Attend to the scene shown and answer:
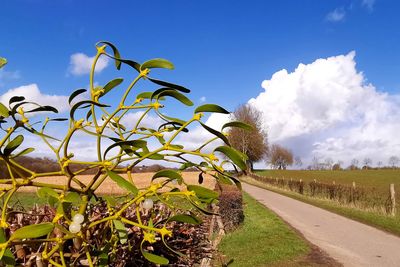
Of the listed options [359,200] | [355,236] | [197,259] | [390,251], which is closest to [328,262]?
[390,251]

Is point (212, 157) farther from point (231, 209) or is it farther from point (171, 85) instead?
point (231, 209)

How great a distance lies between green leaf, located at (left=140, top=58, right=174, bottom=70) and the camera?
38.2 inches

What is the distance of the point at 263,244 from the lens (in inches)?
398

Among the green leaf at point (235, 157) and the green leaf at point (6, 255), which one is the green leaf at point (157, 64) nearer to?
the green leaf at point (235, 157)

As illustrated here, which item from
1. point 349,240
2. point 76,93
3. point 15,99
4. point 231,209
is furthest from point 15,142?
point 231,209

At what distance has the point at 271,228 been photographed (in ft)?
40.1

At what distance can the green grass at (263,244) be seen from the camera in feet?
28.4

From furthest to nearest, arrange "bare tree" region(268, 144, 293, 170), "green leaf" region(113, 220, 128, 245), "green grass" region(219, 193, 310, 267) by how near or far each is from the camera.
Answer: "bare tree" region(268, 144, 293, 170) < "green grass" region(219, 193, 310, 267) < "green leaf" region(113, 220, 128, 245)

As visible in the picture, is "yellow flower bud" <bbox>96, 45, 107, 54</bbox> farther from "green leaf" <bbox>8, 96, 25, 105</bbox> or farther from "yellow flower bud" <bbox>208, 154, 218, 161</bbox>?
"yellow flower bud" <bbox>208, 154, 218, 161</bbox>

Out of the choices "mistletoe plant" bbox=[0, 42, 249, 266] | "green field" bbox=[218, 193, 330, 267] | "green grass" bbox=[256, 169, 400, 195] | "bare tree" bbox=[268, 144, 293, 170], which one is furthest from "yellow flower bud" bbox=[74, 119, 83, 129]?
"bare tree" bbox=[268, 144, 293, 170]

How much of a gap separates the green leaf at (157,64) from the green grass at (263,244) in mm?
7816

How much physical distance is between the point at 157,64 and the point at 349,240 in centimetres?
1094

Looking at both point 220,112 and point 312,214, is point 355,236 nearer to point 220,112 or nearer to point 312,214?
point 312,214

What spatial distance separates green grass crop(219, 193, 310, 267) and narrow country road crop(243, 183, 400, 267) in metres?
0.57
